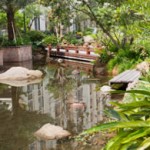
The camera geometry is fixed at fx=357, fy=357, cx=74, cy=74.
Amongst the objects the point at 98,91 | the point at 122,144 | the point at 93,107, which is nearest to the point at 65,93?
the point at 98,91

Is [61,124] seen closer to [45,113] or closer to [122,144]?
[45,113]

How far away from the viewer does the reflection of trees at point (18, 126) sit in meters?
8.25

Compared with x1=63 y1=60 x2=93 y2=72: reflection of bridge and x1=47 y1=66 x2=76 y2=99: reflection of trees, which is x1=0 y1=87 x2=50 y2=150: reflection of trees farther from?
x1=63 y1=60 x2=93 y2=72: reflection of bridge

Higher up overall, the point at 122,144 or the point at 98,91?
the point at 122,144

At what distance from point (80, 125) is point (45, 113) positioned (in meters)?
1.90

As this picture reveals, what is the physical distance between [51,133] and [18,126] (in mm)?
1438

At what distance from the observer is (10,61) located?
80.4 ft

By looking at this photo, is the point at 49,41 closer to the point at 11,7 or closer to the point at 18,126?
the point at 11,7

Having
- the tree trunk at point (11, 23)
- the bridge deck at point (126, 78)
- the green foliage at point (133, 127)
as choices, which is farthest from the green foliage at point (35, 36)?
the green foliage at point (133, 127)

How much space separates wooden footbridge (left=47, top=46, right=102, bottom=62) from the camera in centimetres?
2294

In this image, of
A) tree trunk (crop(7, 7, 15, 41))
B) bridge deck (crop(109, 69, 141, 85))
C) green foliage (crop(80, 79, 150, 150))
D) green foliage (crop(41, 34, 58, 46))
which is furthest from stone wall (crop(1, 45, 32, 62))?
green foliage (crop(80, 79, 150, 150))

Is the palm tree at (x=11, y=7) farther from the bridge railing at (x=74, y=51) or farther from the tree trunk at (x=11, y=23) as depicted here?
the bridge railing at (x=74, y=51)

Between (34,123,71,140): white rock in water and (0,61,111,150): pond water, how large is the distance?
0.16 m

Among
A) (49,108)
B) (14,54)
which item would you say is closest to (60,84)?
(49,108)
